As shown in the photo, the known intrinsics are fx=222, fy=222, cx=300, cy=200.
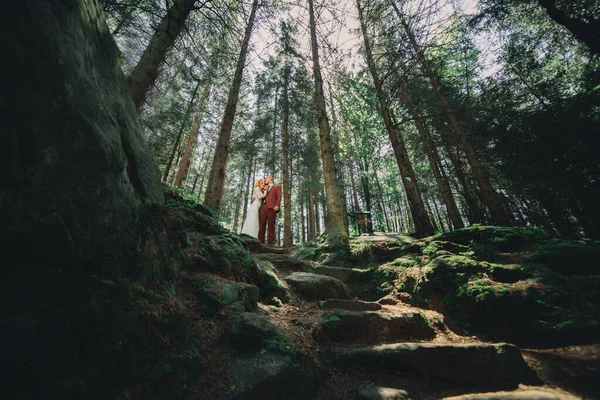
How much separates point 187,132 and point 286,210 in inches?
→ 351

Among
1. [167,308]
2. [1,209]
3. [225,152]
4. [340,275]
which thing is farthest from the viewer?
[225,152]

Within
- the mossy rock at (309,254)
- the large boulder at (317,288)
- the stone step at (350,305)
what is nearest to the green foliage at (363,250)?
the mossy rock at (309,254)

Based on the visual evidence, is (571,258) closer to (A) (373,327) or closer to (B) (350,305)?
(A) (373,327)

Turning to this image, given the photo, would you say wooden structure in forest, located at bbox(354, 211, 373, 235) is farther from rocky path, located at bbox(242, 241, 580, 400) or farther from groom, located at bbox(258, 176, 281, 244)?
rocky path, located at bbox(242, 241, 580, 400)

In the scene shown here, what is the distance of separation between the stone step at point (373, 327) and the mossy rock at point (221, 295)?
109 centimetres

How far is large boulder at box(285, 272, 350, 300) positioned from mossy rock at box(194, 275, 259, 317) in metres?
1.13

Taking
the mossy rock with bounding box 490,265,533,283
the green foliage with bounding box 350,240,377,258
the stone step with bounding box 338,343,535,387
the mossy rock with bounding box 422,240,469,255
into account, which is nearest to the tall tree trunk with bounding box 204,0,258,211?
the green foliage with bounding box 350,240,377,258

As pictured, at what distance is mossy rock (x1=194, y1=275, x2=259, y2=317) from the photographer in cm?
269

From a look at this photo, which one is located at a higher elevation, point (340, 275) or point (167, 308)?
point (340, 275)

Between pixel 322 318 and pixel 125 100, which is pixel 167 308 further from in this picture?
pixel 125 100

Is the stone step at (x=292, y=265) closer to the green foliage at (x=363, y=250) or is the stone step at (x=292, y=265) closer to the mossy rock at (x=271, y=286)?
the green foliage at (x=363, y=250)

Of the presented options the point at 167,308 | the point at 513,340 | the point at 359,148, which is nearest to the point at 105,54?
the point at 167,308

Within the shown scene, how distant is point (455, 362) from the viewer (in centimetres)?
231

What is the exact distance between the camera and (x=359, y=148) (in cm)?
1473
